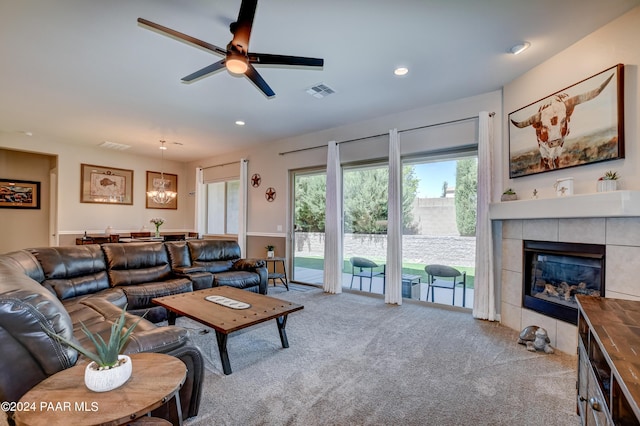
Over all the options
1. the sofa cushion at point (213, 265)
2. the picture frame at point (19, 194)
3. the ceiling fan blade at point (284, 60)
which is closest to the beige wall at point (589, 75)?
the ceiling fan blade at point (284, 60)

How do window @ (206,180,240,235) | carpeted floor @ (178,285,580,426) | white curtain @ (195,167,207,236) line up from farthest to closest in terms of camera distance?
white curtain @ (195,167,207,236) → window @ (206,180,240,235) → carpeted floor @ (178,285,580,426)

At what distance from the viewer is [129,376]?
121cm

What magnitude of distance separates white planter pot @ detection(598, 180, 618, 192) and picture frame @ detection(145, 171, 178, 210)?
27.8ft

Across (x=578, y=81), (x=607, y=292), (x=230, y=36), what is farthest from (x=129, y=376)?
(x=578, y=81)

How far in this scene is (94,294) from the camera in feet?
10.8

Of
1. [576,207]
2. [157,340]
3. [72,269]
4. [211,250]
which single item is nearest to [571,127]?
[576,207]

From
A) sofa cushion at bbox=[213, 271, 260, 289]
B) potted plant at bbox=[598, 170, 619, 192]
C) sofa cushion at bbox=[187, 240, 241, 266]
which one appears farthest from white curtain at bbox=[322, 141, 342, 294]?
potted plant at bbox=[598, 170, 619, 192]

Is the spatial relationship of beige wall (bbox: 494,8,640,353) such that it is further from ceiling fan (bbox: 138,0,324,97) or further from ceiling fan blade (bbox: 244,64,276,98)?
ceiling fan blade (bbox: 244,64,276,98)

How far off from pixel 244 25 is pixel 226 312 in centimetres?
231

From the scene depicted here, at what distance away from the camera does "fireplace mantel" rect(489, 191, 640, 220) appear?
2266 millimetres

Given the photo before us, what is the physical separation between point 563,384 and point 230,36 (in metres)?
4.04

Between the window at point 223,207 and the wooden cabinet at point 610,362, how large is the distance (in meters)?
6.55

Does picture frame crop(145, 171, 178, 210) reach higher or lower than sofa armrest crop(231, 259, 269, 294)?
higher

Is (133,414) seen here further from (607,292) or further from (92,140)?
(92,140)
